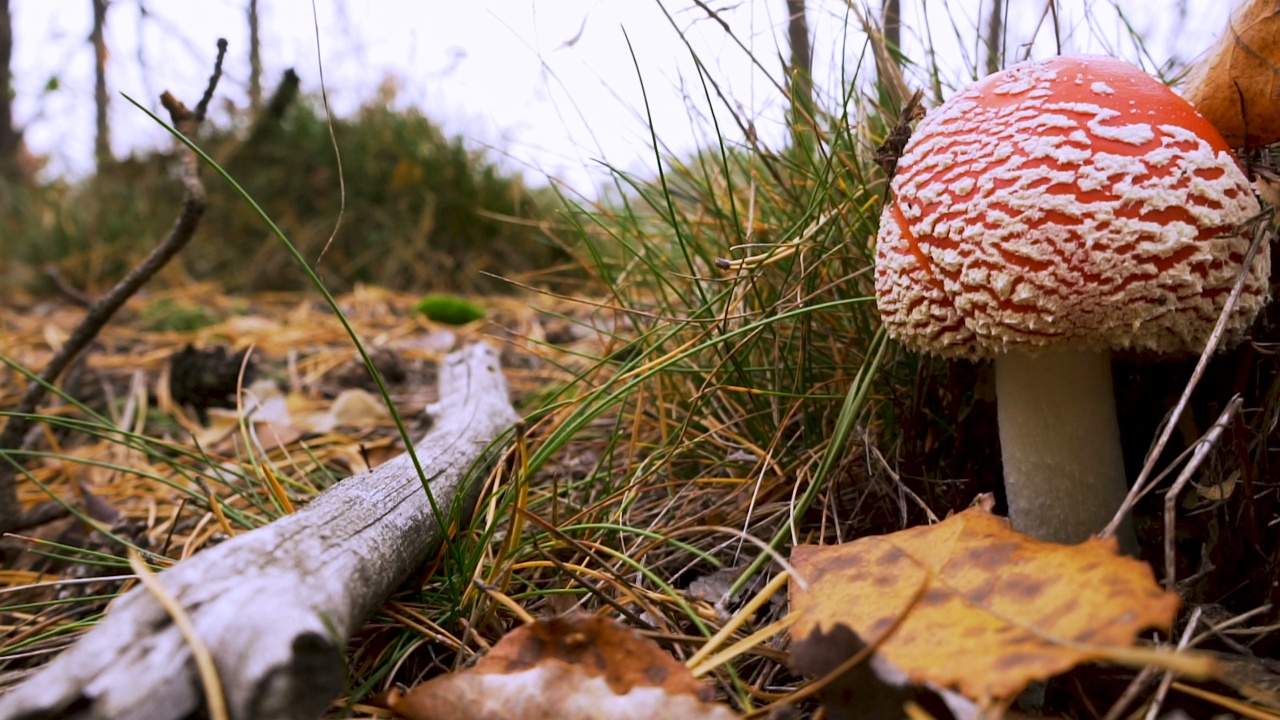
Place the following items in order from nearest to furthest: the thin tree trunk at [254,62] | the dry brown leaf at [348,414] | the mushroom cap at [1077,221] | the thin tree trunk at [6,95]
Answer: the mushroom cap at [1077,221] < the dry brown leaf at [348,414] < the thin tree trunk at [254,62] < the thin tree trunk at [6,95]

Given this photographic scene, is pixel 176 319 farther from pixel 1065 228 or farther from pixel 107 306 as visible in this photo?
pixel 1065 228

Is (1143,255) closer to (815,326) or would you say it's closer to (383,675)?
(815,326)

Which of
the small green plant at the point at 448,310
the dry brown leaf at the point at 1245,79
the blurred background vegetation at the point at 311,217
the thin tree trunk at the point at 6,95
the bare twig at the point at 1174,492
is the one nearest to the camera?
the bare twig at the point at 1174,492

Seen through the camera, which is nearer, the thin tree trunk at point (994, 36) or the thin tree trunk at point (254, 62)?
the thin tree trunk at point (994, 36)

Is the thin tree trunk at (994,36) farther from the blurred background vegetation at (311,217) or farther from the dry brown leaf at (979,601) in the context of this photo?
the blurred background vegetation at (311,217)

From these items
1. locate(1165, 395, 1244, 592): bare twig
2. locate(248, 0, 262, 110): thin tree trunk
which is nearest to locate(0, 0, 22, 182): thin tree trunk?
locate(248, 0, 262, 110): thin tree trunk

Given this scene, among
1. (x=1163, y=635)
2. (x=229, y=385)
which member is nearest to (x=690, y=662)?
(x=1163, y=635)

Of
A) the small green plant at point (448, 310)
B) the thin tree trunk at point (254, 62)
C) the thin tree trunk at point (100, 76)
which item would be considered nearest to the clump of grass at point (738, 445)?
the small green plant at point (448, 310)
